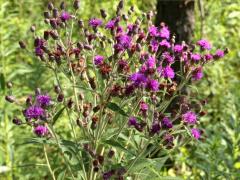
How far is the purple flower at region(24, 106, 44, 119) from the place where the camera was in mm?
2203

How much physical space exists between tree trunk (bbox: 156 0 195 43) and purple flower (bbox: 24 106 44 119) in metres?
2.73

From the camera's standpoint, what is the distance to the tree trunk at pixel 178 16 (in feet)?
15.6

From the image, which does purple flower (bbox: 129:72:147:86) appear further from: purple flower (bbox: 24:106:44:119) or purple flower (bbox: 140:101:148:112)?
purple flower (bbox: 24:106:44:119)

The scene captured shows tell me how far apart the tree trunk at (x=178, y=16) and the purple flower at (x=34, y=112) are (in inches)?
107

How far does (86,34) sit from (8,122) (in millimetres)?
1571

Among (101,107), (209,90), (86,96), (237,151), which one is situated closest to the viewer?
(101,107)

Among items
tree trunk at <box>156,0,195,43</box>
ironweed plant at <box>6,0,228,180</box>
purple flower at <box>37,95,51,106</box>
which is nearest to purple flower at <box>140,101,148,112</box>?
ironweed plant at <box>6,0,228,180</box>

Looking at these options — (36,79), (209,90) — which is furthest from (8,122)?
(209,90)

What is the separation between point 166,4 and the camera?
4750 mm

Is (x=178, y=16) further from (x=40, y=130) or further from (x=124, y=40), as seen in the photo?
Result: (x=40, y=130)

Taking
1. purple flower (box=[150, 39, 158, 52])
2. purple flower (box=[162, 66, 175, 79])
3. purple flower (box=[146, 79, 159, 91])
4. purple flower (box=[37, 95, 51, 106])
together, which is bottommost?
purple flower (box=[37, 95, 51, 106])

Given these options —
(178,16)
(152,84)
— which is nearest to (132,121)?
(152,84)

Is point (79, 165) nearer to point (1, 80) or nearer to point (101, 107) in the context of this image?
point (101, 107)

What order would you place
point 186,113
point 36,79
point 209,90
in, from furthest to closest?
1. point 209,90
2. point 36,79
3. point 186,113
